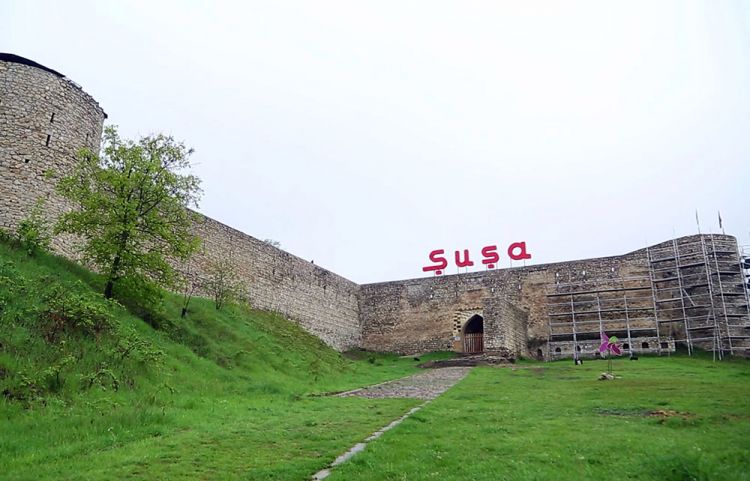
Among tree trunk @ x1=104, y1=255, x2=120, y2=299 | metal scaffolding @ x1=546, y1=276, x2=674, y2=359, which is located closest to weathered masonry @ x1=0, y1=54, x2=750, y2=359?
metal scaffolding @ x1=546, y1=276, x2=674, y2=359

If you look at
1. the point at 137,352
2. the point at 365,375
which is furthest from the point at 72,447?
the point at 365,375

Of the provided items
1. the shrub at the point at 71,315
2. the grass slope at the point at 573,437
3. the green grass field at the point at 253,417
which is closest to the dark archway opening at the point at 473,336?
the green grass field at the point at 253,417

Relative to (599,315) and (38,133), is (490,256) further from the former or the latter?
(38,133)

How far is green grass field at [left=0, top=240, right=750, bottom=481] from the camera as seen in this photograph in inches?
267

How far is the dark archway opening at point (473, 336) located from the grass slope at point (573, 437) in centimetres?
2088

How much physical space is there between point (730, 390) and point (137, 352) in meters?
13.3

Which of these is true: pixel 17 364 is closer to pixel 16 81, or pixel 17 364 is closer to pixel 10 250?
pixel 10 250

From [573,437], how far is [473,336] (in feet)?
94.0

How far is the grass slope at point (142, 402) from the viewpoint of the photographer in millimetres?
7020

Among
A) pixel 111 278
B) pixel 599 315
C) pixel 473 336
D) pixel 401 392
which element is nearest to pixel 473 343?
pixel 473 336

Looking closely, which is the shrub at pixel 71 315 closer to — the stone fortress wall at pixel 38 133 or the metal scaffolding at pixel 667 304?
the stone fortress wall at pixel 38 133

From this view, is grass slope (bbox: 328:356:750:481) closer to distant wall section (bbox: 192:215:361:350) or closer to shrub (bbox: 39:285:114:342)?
shrub (bbox: 39:285:114:342)

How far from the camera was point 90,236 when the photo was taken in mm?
14742

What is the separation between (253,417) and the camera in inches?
415
